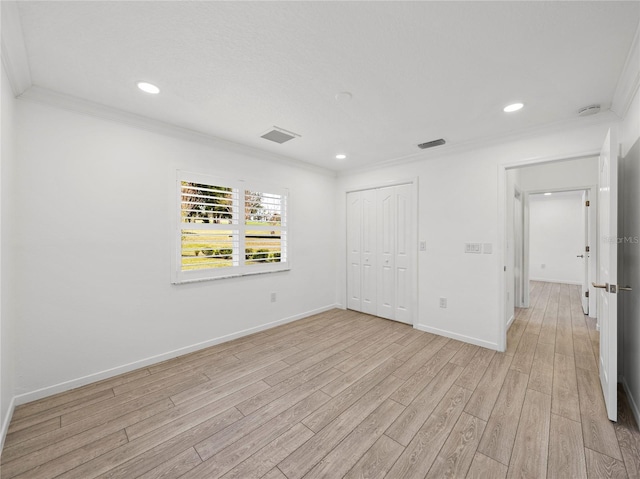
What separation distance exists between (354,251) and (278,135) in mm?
2315

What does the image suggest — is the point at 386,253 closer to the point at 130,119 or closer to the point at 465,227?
the point at 465,227

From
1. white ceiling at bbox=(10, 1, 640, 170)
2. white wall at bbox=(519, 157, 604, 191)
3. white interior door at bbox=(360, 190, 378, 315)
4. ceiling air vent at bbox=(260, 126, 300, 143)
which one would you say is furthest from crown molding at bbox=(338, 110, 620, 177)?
ceiling air vent at bbox=(260, 126, 300, 143)

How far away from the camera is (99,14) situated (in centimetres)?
140

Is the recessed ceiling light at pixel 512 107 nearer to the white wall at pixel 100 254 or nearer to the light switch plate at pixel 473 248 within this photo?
the light switch plate at pixel 473 248

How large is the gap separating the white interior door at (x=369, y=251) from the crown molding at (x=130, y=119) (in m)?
1.58

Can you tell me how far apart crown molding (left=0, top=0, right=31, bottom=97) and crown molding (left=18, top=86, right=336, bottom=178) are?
104 mm

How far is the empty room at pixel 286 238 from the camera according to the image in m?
1.51

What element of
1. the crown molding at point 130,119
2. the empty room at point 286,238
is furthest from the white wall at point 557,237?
the crown molding at point 130,119

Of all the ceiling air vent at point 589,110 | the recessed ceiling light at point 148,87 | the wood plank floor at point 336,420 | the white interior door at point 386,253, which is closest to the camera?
the wood plank floor at point 336,420

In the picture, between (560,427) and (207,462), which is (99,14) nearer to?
(207,462)

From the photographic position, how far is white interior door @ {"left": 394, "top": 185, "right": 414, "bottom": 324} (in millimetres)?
3824

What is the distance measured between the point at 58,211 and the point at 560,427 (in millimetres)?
4095

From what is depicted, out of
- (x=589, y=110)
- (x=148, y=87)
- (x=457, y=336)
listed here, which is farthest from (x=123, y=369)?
(x=589, y=110)

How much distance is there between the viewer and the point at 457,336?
3307 mm
